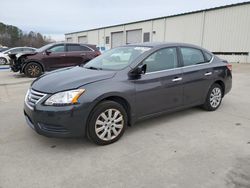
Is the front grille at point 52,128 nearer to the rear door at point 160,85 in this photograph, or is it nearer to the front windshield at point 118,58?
the rear door at point 160,85

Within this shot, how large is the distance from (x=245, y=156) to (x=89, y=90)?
7.63 feet

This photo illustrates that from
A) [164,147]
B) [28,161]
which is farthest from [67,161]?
[164,147]

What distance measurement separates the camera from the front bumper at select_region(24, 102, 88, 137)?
2920mm

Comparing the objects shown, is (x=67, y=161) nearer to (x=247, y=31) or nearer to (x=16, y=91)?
(x=16, y=91)

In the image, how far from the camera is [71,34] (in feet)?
145

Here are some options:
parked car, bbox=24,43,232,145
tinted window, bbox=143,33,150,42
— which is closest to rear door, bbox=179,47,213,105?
parked car, bbox=24,43,232,145

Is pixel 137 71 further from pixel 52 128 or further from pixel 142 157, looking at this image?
pixel 52 128

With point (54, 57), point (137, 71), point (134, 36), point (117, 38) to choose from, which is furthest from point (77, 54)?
point (117, 38)

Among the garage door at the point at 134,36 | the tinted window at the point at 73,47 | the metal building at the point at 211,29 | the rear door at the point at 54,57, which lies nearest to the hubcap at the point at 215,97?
the rear door at the point at 54,57

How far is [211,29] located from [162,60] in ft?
56.3

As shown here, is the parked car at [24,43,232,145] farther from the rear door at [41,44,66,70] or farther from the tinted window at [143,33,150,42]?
the tinted window at [143,33,150,42]

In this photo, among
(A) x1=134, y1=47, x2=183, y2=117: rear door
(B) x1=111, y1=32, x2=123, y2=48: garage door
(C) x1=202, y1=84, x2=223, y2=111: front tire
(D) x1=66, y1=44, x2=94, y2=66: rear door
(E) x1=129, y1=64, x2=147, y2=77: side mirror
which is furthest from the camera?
(B) x1=111, y1=32, x2=123, y2=48: garage door

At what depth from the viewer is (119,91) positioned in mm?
3264

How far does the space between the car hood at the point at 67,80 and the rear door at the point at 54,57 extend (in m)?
6.66
